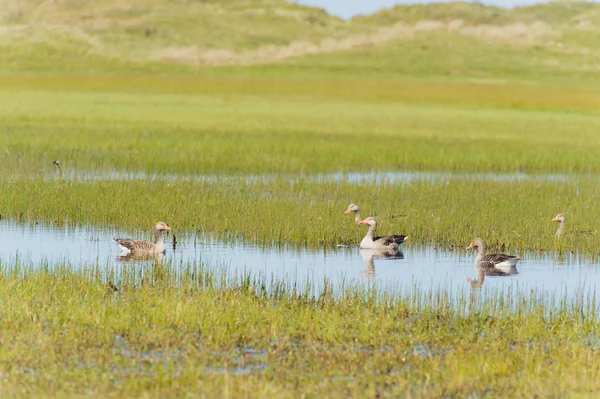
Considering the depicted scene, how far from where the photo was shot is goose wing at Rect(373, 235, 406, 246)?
21031 mm

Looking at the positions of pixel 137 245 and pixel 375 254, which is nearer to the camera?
pixel 137 245

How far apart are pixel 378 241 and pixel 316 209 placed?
399cm

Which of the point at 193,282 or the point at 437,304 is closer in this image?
the point at 437,304

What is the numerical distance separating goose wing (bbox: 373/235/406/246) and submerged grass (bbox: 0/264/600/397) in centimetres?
458

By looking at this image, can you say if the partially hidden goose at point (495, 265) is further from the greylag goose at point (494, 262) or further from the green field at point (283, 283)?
the green field at point (283, 283)

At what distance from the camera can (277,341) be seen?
13172mm

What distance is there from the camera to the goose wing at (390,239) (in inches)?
828

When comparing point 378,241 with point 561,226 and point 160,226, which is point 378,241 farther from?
point 160,226

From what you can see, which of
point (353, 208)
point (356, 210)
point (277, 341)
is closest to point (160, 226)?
point (353, 208)

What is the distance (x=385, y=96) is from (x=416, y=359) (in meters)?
101

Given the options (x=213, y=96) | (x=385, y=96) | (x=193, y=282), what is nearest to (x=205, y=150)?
(x=193, y=282)

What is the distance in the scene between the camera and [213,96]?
10312cm

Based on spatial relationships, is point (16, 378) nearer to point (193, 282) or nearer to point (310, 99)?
point (193, 282)

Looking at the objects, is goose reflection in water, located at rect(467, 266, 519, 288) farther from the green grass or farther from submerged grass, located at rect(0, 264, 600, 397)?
the green grass
